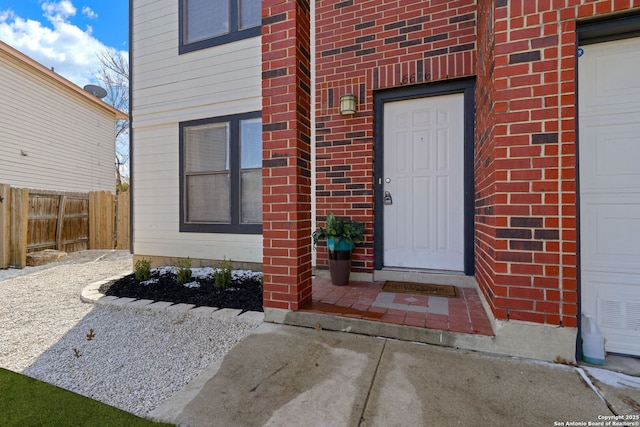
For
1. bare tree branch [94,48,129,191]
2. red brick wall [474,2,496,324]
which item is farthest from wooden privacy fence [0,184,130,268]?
bare tree branch [94,48,129,191]

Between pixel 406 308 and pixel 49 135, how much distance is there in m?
11.1

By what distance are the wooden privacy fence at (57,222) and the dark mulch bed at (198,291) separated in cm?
291

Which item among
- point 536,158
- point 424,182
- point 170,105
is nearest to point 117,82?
point 170,105

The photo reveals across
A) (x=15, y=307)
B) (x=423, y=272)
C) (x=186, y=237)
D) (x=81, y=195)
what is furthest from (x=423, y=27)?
(x=81, y=195)

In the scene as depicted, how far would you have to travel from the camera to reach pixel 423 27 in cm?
308

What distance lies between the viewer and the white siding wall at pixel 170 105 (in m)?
4.29

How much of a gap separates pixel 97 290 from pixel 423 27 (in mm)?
4686

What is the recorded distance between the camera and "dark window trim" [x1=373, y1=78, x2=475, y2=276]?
9.83 ft

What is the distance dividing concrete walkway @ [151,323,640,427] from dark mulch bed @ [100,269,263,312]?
0.99 m

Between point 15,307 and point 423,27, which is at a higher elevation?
point 423,27

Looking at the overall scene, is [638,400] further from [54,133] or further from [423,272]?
[54,133]

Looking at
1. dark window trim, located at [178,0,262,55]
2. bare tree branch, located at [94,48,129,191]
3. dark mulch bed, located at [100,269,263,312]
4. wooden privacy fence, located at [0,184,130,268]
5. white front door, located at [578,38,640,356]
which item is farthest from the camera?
bare tree branch, located at [94,48,129,191]

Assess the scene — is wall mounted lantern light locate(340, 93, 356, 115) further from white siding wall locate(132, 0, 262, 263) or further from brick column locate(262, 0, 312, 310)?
white siding wall locate(132, 0, 262, 263)

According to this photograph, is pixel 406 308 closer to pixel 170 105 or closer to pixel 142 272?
pixel 142 272
